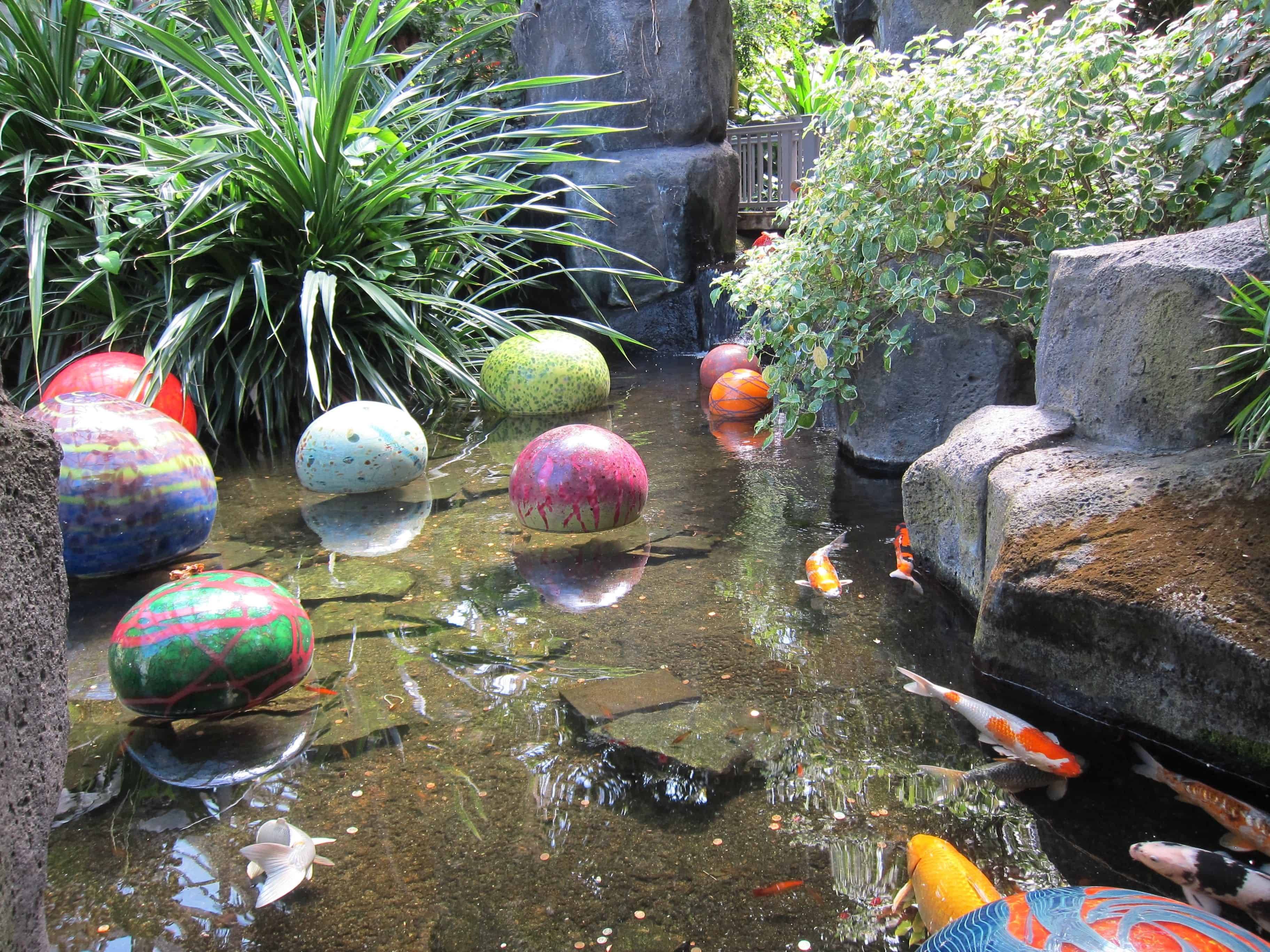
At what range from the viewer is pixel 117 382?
17.4ft

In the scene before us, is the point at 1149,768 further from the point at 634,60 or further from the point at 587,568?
the point at 634,60

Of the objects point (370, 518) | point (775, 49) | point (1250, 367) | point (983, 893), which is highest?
point (775, 49)

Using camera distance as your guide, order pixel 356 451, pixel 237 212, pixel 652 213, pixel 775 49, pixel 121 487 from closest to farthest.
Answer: pixel 121 487 → pixel 356 451 → pixel 237 212 → pixel 652 213 → pixel 775 49

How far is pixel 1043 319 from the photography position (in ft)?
11.7

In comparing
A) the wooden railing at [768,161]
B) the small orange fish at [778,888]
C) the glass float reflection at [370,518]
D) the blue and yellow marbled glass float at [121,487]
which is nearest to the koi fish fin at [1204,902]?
the small orange fish at [778,888]

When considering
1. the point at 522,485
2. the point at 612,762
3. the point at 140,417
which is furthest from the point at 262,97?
the point at 612,762

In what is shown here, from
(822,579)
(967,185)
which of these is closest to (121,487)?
(822,579)

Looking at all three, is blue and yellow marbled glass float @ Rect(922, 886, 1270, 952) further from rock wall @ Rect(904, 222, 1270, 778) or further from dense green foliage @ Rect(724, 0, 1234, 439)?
dense green foliage @ Rect(724, 0, 1234, 439)

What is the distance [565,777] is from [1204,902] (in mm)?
1391

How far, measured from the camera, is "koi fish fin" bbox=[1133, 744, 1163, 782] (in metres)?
2.32

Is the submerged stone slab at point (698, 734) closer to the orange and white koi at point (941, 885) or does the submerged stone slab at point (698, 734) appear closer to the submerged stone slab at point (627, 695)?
the submerged stone slab at point (627, 695)

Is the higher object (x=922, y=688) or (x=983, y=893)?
(x=983, y=893)

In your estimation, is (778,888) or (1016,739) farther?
(1016,739)

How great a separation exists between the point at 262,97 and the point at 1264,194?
21.1 ft
